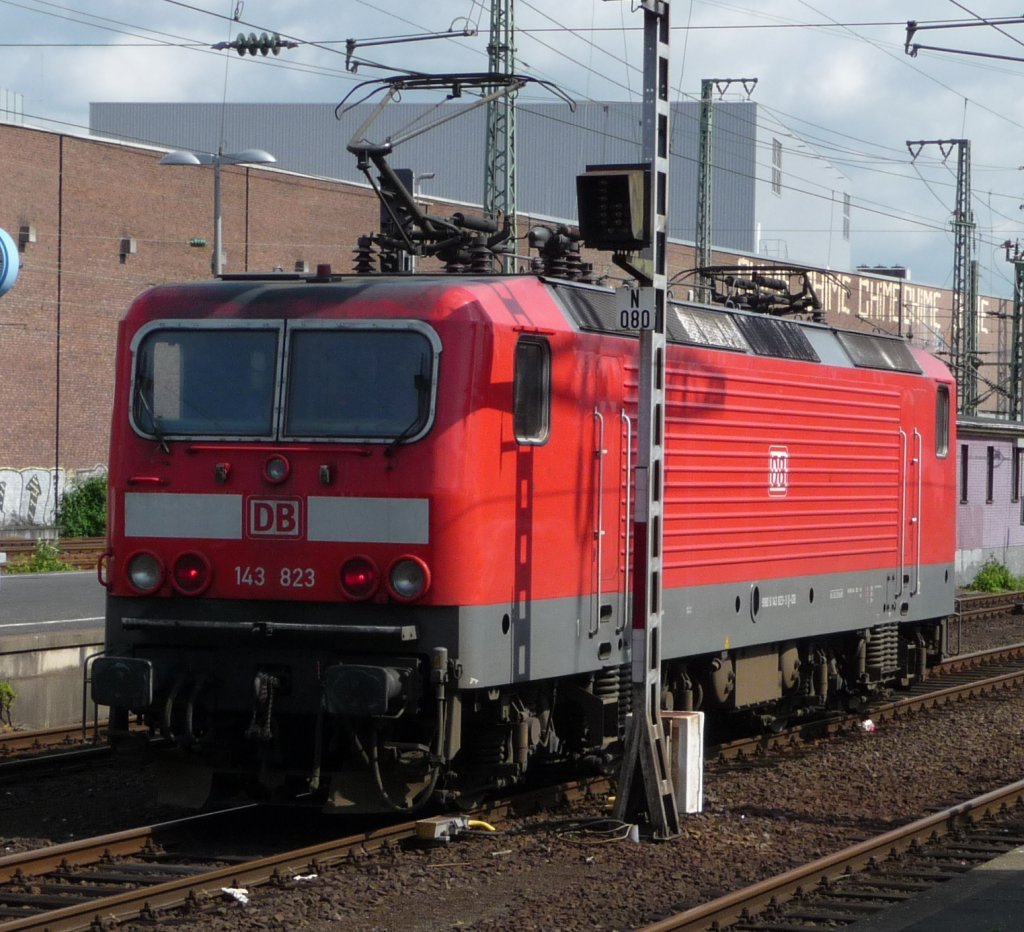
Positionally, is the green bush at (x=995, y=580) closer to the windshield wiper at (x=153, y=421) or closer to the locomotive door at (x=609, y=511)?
the locomotive door at (x=609, y=511)

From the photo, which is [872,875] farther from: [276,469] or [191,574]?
[191,574]

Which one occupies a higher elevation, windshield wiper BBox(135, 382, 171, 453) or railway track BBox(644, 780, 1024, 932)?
windshield wiper BBox(135, 382, 171, 453)

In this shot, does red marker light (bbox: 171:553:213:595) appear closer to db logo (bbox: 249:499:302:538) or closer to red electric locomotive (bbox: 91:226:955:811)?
red electric locomotive (bbox: 91:226:955:811)

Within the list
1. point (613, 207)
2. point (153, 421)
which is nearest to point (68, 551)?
point (153, 421)

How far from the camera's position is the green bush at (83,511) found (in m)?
40.7

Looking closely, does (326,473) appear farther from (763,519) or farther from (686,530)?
(763,519)

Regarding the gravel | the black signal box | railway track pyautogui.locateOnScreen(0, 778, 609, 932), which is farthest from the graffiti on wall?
the black signal box

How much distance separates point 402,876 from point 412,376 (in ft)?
8.87

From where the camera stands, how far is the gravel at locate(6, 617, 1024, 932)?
817cm

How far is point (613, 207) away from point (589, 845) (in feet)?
12.0

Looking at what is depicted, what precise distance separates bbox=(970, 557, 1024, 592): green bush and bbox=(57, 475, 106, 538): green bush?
20311mm

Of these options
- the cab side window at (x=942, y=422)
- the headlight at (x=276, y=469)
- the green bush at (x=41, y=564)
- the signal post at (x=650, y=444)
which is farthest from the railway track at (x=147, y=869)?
the green bush at (x=41, y=564)

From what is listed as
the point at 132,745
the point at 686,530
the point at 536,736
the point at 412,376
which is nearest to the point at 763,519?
the point at 686,530

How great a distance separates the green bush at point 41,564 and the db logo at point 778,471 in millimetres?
18452
